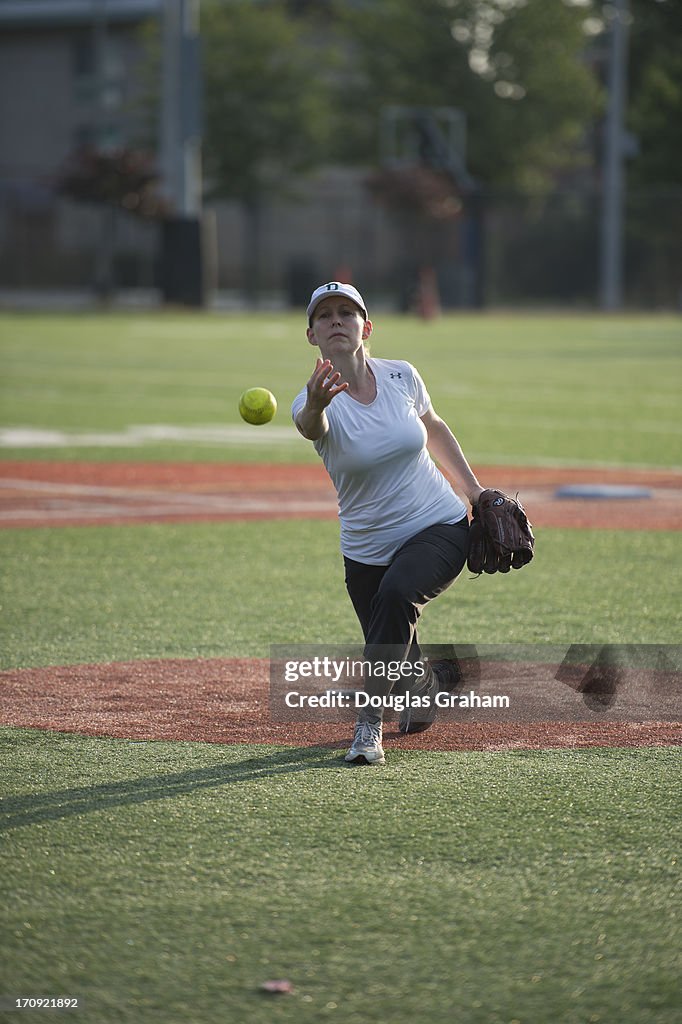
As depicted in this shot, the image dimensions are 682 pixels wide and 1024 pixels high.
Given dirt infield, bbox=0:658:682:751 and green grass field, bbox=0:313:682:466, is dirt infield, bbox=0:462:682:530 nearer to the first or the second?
green grass field, bbox=0:313:682:466

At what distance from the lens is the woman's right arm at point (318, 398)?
5.52m

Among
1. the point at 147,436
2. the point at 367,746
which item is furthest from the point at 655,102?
the point at 367,746

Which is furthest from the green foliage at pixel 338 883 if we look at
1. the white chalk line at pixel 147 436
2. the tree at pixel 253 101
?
the tree at pixel 253 101

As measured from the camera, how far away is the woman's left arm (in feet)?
20.3

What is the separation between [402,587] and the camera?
18.6 ft

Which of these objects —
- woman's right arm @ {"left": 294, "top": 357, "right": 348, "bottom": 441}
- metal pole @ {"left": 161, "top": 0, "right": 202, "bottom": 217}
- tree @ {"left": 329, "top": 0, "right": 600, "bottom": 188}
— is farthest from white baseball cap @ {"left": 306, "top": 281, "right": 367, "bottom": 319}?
tree @ {"left": 329, "top": 0, "right": 600, "bottom": 188}

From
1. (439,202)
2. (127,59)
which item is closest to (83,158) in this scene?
(439,202)

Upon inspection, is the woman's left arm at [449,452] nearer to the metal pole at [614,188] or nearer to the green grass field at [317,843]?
the green grass field at [317,843]

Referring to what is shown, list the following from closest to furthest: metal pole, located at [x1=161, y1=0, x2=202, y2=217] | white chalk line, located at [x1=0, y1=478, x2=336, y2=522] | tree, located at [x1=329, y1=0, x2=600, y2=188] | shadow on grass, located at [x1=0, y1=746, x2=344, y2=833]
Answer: shadow on grass, located at [x1=0, y1=746, x2=344, y2=833] → white chalk line, located at [x1=0, y1=478, x2=336, y2=522] → metal pole, located at [x1=161, y1=0, x2=202, y2=217] → tree, located at [x1=329, y1=0, x2=600, y2=188]

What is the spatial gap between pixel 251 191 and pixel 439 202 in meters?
11.0

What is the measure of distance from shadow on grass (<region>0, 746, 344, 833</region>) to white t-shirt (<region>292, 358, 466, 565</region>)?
81 cm

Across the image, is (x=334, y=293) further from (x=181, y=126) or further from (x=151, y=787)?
(x=181, y=126)

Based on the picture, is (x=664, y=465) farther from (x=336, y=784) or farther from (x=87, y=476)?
(x=336, y=784)

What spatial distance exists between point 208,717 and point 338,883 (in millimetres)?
1885
